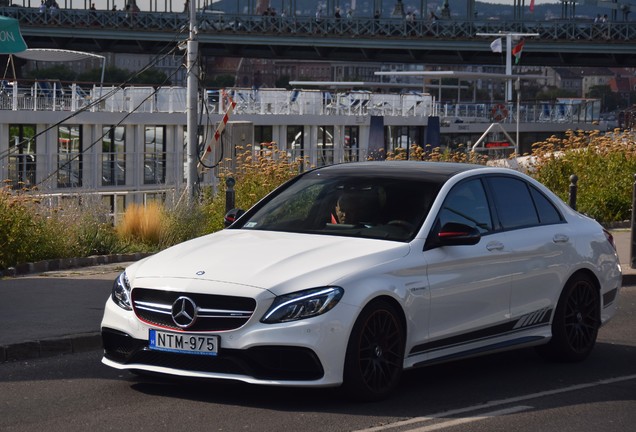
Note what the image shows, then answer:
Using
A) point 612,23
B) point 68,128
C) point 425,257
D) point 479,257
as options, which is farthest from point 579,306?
point 612,23

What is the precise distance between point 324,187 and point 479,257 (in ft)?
4.17

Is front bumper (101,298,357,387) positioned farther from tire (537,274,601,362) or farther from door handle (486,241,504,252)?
tire (537,274,601,362)

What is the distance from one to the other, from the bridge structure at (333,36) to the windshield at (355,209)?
8801 cm

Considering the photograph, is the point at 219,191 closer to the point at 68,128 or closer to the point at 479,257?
the point at 479,257

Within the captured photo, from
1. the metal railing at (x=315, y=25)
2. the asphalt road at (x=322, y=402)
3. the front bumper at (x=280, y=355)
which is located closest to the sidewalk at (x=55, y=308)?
the asphalt road at (x=322, y=402)

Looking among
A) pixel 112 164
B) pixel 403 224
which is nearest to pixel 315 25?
pixel 112 164

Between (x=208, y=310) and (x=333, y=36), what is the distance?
91605 mm

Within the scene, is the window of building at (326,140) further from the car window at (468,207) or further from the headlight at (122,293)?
the headlight at (122,293)

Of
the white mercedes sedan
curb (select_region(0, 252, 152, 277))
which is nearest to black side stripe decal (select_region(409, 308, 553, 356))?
the white mercedes sedan

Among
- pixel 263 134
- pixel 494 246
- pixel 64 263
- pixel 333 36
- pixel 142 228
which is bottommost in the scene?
pixel 64 263

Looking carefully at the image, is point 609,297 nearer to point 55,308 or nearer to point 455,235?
point 455,235

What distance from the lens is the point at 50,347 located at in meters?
9.95

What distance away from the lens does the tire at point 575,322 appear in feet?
32.1

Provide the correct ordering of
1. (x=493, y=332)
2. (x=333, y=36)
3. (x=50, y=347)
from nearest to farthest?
(x=493, y=332) < (x=50, y=347) < (x=333, y=36)
